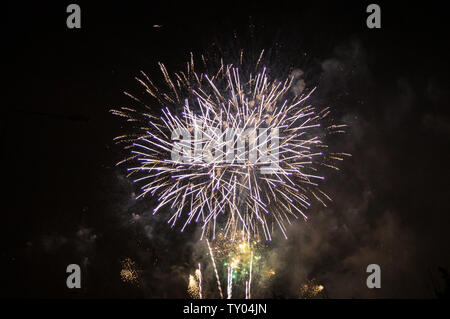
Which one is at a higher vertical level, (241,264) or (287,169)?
(287,169)

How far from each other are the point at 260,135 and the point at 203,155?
2615 mm
